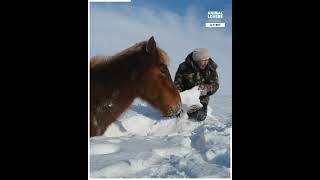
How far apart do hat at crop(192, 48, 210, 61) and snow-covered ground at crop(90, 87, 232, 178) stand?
0.17m

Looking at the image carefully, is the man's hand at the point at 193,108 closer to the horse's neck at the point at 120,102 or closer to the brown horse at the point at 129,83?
the brown horse at the point at 129,83

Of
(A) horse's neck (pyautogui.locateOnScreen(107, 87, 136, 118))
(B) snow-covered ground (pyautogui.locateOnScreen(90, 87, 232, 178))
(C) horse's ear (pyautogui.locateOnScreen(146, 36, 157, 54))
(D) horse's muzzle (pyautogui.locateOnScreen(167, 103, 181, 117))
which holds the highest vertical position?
(C) horse's ear (pyautogui.locateOnScreen(146, 36, 157, 54))

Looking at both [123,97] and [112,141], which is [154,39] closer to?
[123,97]

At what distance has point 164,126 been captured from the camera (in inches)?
137

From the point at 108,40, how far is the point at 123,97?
0.30 metres

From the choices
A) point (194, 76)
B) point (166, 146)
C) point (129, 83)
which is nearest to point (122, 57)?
point (129, 83)

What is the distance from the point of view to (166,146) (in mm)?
3457

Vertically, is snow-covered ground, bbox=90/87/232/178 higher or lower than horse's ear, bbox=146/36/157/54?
lower

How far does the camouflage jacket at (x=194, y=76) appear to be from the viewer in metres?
3.48

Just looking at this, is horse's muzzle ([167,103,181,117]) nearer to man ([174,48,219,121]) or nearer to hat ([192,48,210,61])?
man ([174,48,219,121])

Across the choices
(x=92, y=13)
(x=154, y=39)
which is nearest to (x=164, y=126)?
(x=154, y=39)

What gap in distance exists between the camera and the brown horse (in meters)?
3.47

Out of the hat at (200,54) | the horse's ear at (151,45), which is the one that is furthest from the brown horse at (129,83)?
the hat at (200,54)

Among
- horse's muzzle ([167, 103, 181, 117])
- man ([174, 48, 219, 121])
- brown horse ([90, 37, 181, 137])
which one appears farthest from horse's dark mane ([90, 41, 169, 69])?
horse's muzzle ([167, 103, 181, 117])
